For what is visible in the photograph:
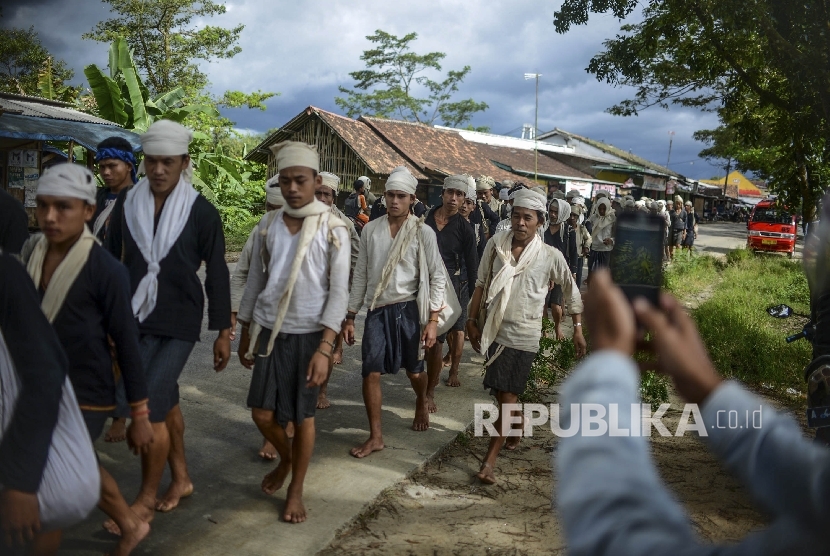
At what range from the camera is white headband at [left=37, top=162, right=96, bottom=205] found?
9.71ft

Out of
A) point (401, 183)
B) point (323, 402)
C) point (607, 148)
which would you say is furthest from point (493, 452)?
point (607, 148)

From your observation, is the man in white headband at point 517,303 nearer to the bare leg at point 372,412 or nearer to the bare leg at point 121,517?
the bare leg at point 372,412

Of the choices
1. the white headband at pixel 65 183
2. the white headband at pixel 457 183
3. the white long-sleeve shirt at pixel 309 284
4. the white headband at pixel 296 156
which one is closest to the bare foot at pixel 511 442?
the white long-sleeve shirt at pixel 309 284

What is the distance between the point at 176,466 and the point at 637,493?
3.42 meters

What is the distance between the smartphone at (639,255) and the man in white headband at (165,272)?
2622mm

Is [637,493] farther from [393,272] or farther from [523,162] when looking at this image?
[523,162]

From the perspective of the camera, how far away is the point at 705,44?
904cm

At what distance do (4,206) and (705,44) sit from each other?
27.2 feet

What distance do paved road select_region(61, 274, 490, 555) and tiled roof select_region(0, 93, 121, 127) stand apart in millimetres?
9775

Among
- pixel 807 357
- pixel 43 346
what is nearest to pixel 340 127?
pixel 807 357

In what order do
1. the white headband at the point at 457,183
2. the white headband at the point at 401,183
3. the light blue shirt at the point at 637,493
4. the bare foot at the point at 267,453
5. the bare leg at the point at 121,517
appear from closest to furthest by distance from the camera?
the light blue shirt at the point at 637,493 < the bare leg at the point at 121,517 < the bare foot at the point at 267,453 < the white headband at the point at 401,183 < the white headband at the point at 457,183

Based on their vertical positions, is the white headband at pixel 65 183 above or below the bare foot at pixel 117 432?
above

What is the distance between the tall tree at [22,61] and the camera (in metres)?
22.6

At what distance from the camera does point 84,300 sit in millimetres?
2904
